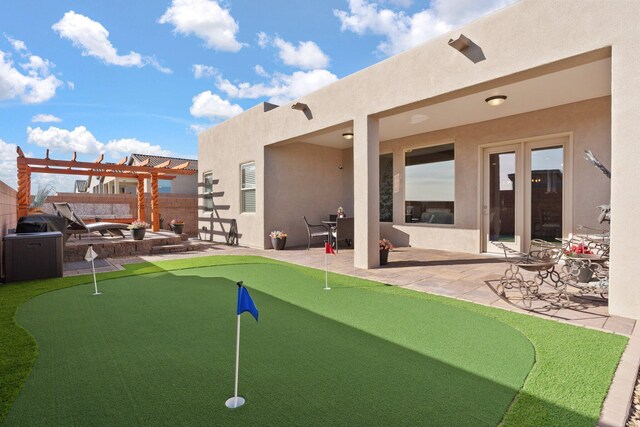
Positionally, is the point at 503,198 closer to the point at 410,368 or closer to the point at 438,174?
the point at 438,174

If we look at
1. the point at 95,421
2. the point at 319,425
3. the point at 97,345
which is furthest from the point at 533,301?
the point at 97,345

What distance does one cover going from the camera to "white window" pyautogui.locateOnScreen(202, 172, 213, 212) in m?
12.1

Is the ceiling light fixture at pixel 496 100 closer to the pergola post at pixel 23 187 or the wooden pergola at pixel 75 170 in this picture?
the wooden pergola at pixel 75 170

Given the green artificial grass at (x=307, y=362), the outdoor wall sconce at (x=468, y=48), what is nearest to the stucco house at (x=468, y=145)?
the outdoor wall sconce at (x=468, y=48)

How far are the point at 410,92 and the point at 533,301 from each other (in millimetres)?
3716

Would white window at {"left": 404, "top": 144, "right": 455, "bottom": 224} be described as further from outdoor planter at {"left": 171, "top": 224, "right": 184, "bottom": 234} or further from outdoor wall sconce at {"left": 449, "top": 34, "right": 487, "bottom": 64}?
outdoor planter at {"left": 171, "top": 224, "right": 184, "bottom": 234}

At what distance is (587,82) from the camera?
5316 mm

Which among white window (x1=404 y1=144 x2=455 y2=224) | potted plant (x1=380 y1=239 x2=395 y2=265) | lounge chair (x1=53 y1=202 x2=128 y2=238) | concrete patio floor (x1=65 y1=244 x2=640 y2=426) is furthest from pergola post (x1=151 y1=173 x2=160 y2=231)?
potted plant (x1=380 y1=239 x2=395 y2=265)

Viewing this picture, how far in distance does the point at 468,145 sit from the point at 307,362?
732 cm

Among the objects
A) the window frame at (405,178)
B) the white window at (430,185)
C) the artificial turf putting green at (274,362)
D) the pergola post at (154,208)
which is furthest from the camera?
the pergola post at (154,208)

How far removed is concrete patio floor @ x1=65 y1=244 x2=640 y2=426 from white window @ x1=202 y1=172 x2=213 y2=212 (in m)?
2.87

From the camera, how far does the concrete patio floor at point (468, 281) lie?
7.53ft

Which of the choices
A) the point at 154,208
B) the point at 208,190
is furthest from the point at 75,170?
the point at 208,190

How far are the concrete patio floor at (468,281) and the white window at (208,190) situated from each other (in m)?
2.87
